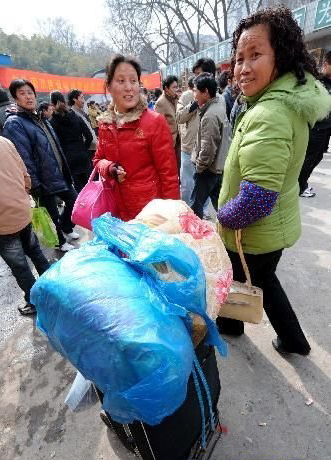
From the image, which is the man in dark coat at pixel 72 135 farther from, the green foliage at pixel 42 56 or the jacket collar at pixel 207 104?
the green foliage at pixel 42 56

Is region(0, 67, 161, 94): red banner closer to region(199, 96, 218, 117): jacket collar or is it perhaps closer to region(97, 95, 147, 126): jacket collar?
region(199, 96, 218, 117): jacket collar

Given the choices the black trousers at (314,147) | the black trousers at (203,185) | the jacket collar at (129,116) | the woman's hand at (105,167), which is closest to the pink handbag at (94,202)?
the woman's hand at (105,167)

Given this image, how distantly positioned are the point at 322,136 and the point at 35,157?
10.0ft

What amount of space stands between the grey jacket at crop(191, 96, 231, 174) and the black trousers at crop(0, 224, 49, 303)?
5.74 ft

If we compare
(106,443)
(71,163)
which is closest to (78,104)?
(71,163)

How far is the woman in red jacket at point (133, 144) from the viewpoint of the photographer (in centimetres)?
174

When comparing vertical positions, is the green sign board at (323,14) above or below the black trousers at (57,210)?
above

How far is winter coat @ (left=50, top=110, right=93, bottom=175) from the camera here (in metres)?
3.88

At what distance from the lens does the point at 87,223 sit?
1.88 meters

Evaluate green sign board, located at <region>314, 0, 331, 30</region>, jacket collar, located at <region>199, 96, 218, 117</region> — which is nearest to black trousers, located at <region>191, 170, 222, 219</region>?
jacket collar, located at <region>199, 96, 218, 117</region>

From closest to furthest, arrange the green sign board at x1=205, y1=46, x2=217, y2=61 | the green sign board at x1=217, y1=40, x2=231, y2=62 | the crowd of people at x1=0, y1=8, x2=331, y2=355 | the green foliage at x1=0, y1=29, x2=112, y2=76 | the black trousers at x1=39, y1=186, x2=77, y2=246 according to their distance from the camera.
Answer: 1. the crowd of people at x1=0, y1=8, x2=331, y2=355
2. the black trousers at x1=39, y1=186, x2=77, y2=246
3. the green sign board at x1=217, y1=40, x2=231, y2=62
4. the green sign board at x1=205, y1=46, x2=217, y2=61
5. the green foliage at x1=0, y1=29, x2=112, y2=76

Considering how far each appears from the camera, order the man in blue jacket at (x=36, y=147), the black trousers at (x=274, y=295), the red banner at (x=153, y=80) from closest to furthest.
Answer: the black trousers at (x=274, y=295)
the man in blue jacket at (x=36, y=147)
the red banner at (x=153, y=80)

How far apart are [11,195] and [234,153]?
162 cm

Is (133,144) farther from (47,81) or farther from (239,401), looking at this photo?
(47,81)
